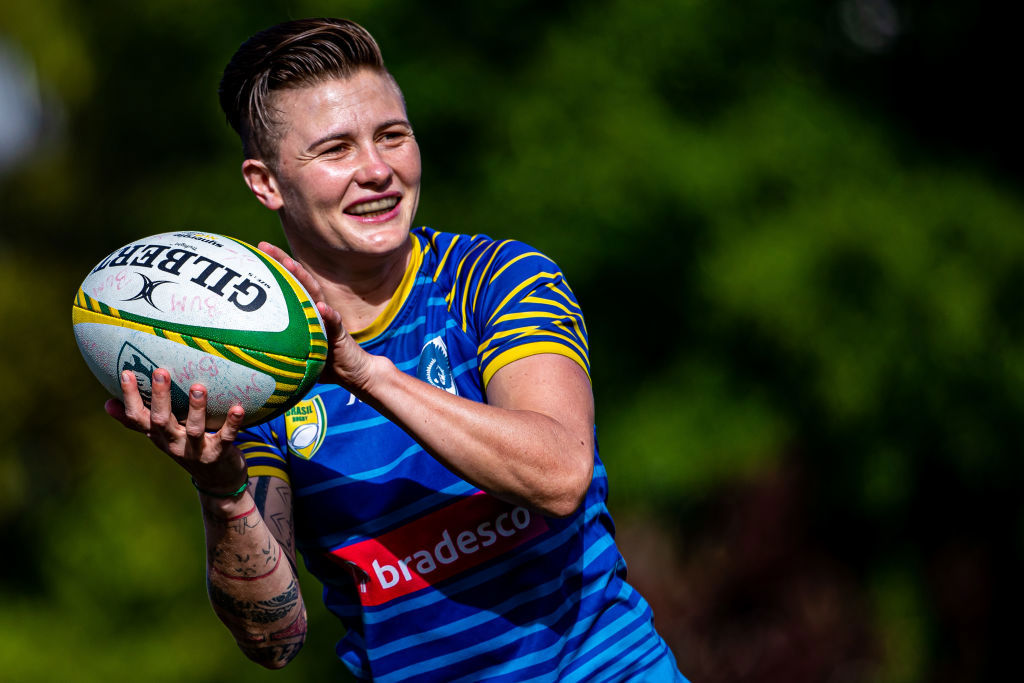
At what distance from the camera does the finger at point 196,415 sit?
254cm

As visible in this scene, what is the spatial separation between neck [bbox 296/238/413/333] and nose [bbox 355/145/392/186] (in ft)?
0.73

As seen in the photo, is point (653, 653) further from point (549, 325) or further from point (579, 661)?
point (549, 325)

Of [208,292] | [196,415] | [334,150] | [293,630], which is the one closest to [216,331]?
[208,292]

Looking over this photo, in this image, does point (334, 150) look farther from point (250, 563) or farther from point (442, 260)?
point (250, 563)

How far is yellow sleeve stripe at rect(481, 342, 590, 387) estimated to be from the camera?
8.91 ft

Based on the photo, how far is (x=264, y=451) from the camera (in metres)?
3.06

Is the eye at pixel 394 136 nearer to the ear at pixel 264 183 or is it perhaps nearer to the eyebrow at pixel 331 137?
the eyebrow at pixel 331 137

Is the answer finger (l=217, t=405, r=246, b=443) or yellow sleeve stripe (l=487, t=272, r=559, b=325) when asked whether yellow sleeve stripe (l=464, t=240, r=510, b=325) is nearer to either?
yellow sleeve stripe (l=487, t=272, r=559, b=325)

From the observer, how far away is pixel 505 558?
295 cm

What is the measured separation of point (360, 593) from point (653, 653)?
2.73 feet

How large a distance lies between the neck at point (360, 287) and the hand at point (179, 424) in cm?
55

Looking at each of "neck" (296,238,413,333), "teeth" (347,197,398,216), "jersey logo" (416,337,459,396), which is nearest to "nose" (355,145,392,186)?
"teeth" (347,197,398,216)

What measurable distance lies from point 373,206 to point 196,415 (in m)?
0.78

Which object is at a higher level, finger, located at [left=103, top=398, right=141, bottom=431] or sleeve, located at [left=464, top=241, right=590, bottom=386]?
sleeve, located at [left=464, top=241, right=590, bottom=386]
